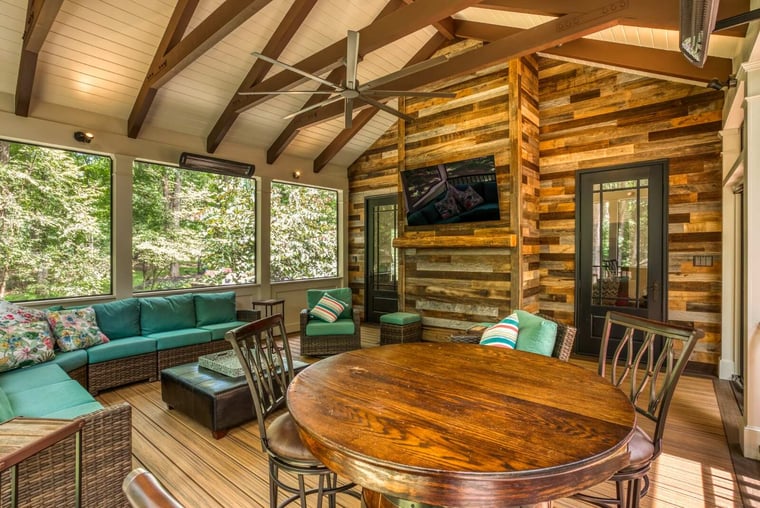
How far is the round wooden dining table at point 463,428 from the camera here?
981 millimetres

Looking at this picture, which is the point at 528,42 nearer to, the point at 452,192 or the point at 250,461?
the point at 452,192

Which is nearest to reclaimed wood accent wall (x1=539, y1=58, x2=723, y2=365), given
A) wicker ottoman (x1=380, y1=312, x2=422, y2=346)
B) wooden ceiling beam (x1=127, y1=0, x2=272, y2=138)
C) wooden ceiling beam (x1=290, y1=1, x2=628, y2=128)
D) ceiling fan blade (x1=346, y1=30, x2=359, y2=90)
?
wooden ceiling beam (x1=290, y1=1, x2=628, y2=128)

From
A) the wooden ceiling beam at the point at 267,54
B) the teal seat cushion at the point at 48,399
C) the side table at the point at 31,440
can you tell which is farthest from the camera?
the wooden ceiling beam at the point at 267,54

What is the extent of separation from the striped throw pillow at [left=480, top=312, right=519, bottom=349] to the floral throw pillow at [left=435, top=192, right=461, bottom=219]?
93.6 inches

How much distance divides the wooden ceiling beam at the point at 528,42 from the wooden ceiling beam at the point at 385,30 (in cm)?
54

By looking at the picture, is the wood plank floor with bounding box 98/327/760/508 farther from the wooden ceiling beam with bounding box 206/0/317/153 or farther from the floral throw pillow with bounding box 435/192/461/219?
the wooden ceiling beam with bounding box 206/0/317/153

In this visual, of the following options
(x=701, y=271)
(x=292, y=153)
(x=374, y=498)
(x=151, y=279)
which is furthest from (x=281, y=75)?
(x=701, y=271)

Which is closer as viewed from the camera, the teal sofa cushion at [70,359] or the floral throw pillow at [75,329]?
the teal sofa cushion at [70,359]

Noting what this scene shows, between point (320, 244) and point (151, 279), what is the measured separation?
2980mm

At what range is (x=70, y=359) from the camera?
3502 mm

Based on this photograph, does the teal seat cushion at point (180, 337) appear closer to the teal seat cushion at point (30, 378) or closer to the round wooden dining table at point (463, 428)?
the teal seat cushion at point (30, 378)

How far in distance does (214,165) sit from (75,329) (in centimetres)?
264

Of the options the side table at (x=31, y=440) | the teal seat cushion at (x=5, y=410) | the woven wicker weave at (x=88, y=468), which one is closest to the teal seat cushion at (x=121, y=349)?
the teal seat cushion at (x=5, y=410)

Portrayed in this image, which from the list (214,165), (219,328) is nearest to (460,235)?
(219,328)
